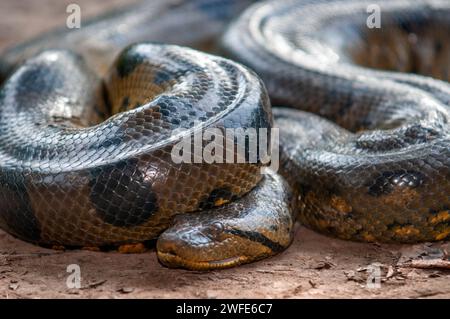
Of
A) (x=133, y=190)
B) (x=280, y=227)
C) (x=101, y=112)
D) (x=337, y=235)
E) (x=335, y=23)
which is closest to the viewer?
(x=133, y=190)

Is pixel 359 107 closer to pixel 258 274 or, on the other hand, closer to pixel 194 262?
pixel 258 274

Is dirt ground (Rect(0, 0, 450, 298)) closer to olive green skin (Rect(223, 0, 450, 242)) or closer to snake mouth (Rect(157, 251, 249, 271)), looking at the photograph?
snake mouth (Rect(157, 251, 249, 271))

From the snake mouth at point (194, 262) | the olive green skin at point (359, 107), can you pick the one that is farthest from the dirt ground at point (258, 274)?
the olive green skin at point (359, 107)

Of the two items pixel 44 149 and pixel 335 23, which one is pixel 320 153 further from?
pixel 335 23

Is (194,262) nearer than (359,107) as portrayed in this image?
Yes

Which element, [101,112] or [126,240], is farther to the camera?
[101,112]

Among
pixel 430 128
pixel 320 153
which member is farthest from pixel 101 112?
pixel 430 128

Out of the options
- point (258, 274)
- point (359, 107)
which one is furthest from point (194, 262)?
point (359, 107)
